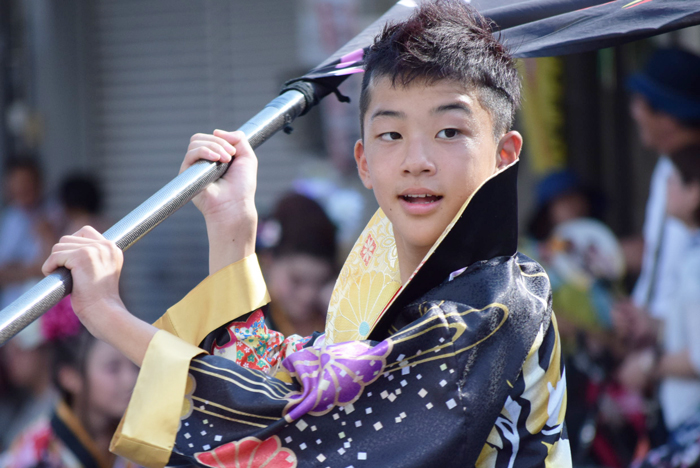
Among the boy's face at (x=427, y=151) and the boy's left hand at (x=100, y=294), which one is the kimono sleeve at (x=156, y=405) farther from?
the boy's face at (x=427, y=151)

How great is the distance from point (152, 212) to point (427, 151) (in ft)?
1.47

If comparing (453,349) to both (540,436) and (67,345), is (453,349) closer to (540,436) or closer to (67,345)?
(540,436)

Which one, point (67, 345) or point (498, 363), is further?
point (67, 345)

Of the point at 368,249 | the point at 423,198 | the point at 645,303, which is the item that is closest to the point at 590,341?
the point at 645,303

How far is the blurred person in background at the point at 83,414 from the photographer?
2.78 meters

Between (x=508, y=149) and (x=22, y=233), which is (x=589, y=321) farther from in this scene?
(x=22, y=233)

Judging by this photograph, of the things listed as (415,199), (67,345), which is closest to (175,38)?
(67,345)

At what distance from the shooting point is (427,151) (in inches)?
49.5

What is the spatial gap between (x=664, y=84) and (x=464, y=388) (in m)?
2.42

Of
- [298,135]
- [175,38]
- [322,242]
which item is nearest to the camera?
[322,242]

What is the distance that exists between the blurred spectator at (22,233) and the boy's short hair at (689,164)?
3630 mm

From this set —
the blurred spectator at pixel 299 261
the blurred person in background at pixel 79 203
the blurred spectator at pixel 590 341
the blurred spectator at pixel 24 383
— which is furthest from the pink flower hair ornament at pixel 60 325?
the blurred spectator at pixel 590 341

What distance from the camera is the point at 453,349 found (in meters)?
1.13

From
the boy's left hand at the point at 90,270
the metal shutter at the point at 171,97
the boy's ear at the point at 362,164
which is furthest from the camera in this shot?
the metal shutter at the point at 171,97
